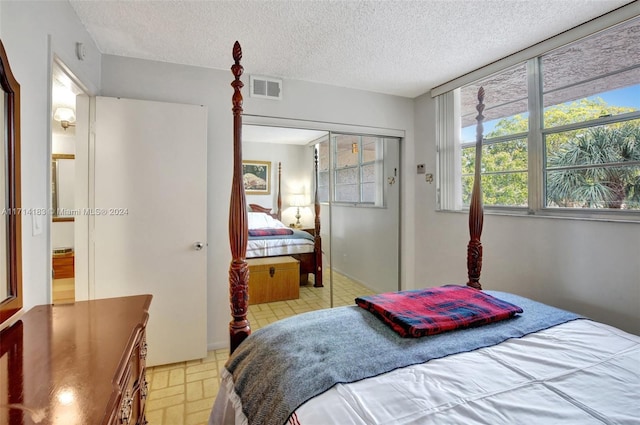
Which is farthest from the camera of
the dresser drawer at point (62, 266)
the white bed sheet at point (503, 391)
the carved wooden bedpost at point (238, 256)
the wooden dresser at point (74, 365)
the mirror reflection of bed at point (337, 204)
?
the dresser drawer at point (62, 266)

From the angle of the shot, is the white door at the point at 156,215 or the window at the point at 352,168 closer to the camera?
the white door at the point at 156,215

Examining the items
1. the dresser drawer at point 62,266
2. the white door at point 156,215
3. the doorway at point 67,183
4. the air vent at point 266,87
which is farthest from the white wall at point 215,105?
the dresser drawer at point 62,266

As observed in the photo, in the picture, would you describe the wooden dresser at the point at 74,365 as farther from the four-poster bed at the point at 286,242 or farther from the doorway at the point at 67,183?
the four-poster bed at the point at 286,242

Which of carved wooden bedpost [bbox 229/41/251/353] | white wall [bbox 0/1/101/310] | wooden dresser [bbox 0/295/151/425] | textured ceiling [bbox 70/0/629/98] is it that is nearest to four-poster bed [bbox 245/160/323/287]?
textured ceiling [bbox 70/0/629/98]

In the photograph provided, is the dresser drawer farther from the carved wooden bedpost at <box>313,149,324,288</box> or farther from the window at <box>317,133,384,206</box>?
the window at <box>317,133,384,206</box>

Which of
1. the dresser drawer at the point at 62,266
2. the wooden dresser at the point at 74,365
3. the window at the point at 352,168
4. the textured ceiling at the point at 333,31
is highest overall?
the textured ceiling at the point at 333,31

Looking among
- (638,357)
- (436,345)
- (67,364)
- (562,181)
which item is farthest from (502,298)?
(67,364)

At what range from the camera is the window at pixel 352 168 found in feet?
10.5

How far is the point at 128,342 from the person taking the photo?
0.94 meters

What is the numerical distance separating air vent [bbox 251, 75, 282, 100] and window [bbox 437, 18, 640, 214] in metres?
1.69

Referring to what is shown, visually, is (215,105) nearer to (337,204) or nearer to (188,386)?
(337,204)

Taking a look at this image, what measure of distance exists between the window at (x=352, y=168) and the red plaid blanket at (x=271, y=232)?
50cm

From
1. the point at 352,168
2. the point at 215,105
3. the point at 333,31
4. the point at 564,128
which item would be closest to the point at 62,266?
the point at 215,105

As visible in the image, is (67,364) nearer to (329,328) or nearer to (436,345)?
(329,328)
